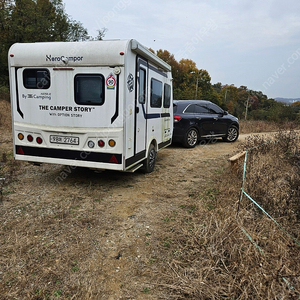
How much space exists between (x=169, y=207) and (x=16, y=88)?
350 cm

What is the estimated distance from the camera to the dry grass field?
8.32 feet

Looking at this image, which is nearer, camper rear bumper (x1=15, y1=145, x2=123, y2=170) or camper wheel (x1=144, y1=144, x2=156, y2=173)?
camper rear bumper (x1=15, y1=145, x2=123, y2=170)

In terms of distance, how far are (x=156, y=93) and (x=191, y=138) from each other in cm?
369

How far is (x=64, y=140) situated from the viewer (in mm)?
4934

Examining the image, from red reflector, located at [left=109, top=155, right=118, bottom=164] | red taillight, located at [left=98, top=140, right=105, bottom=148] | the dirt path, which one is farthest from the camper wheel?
red taillight, located at [left=98, top=140, right=105, bottom=148]

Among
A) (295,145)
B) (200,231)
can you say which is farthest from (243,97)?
(200,231)

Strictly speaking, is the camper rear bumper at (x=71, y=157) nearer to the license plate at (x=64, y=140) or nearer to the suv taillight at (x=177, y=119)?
the license plate at (x=64, y=140)

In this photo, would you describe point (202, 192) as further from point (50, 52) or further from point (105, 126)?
point (50, 52)

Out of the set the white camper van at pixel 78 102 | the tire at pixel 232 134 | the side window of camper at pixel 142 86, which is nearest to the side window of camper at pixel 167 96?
the side window of camper at pixel 142 86

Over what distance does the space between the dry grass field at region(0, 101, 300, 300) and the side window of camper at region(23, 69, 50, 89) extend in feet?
6.22

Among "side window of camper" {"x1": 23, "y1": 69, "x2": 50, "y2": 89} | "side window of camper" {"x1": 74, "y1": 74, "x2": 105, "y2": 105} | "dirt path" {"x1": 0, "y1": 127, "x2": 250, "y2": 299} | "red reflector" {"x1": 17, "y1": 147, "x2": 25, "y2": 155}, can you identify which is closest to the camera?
"dirt path" {"x1": 0, "y1": 127, "x2": 250, "y2": 299}

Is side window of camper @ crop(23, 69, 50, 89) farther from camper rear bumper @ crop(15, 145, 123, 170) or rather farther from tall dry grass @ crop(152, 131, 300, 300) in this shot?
tall dry grass @ crop(152, 131, 300, 300)

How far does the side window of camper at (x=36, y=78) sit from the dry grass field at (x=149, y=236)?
190 cm

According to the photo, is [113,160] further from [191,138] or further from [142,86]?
[191,138]
